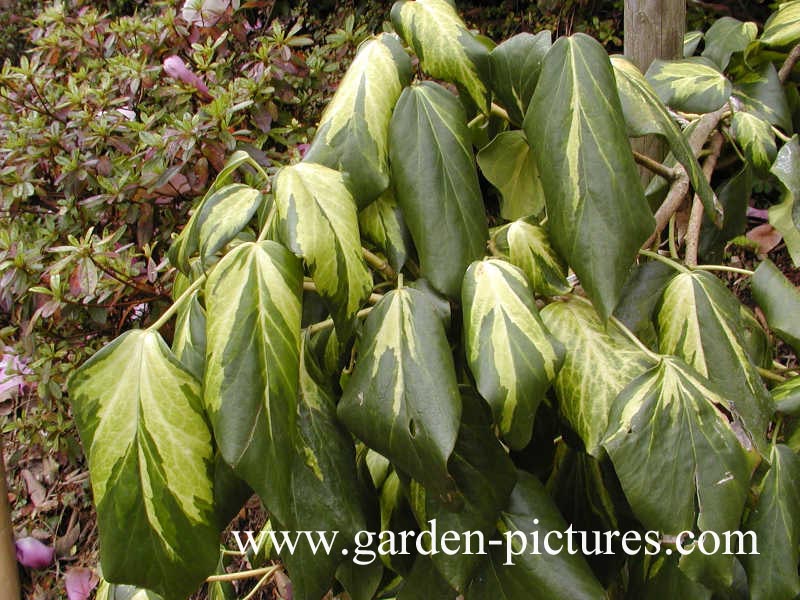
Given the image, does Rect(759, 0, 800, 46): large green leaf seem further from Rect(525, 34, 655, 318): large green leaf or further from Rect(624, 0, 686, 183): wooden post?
Rect(525, 34, 655, 318): large green leaf

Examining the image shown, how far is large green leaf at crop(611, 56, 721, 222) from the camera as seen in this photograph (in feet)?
2.18

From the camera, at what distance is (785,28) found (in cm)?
113

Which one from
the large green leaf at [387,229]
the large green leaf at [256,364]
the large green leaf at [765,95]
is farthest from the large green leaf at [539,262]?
the large green leaf at [765,95]

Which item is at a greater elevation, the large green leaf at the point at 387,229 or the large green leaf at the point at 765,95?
the large green leaf at the point at 387,229

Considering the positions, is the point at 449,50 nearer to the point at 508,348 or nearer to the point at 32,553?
the point at 508,348

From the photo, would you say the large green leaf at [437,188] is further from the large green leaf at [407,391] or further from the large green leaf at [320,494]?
the large green leaf at [320,494]

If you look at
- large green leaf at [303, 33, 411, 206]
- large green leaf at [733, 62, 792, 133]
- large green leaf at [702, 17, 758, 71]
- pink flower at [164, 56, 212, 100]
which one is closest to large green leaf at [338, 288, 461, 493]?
large green leaf at [303, 33, 411, 206]

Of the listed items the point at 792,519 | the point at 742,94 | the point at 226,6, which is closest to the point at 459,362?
the point at 792,519

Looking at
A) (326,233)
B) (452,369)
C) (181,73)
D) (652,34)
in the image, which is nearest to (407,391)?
(452,369)

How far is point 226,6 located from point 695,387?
1688 mm

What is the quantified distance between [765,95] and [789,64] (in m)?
0.07

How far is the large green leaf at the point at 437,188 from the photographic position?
25.1 inches

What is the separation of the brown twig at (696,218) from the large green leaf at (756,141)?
0.06 meters

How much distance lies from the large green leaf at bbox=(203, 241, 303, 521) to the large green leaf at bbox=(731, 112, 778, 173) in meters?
0.63
